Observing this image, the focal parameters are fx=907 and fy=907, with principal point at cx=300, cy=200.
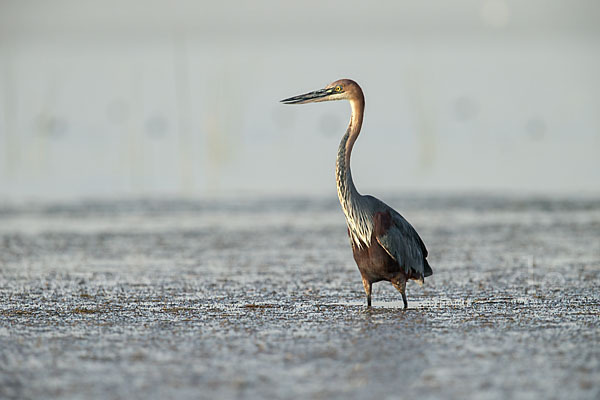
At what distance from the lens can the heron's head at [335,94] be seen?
9203mm

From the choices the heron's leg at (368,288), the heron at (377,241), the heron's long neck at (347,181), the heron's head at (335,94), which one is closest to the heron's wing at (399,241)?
the heron at (377,241)

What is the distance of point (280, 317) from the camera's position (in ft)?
25.8

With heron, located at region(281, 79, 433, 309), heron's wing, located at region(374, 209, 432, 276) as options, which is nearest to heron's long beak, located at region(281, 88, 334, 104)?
heron, located at region(281, 79, 433, 309)

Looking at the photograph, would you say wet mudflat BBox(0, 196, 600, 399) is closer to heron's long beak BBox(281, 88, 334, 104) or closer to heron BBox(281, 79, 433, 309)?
heron BBox(281, 79, 433, 309)

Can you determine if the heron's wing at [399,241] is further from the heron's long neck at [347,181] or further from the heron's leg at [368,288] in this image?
the heron's leg at [368,288]

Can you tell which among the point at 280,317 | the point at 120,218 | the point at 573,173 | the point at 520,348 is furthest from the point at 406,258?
the point at 573,173

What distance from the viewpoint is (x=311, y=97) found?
9.20 meters

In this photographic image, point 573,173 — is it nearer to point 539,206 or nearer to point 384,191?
point 384,191

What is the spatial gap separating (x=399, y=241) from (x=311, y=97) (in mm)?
1796

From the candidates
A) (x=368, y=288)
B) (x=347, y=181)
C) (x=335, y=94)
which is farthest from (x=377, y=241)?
(x=335, y=94)

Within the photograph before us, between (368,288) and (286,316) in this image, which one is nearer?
(286,316)

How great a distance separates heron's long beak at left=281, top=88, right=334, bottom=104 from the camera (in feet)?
30.2

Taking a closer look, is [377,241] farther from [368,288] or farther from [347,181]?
[347,181]

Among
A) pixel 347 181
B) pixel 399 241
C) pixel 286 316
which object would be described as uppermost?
pixel 347 181
